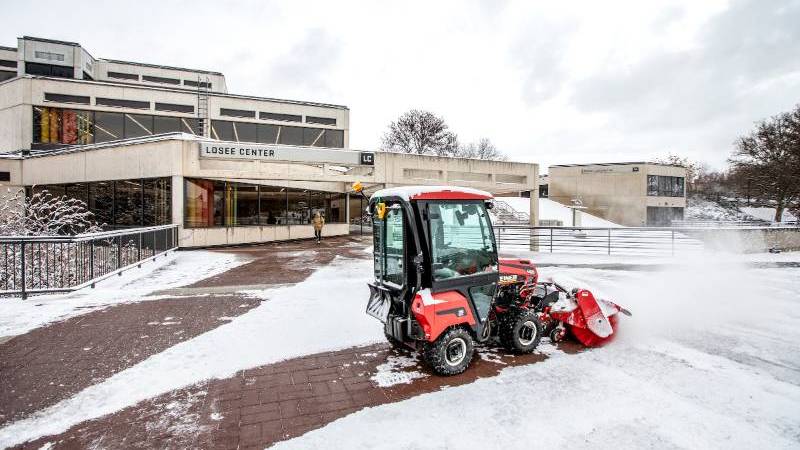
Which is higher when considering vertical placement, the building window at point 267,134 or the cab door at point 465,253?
the building window at point 267,134

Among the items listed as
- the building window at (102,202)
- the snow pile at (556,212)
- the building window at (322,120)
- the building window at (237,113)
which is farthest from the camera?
the snow pile at (556,212)

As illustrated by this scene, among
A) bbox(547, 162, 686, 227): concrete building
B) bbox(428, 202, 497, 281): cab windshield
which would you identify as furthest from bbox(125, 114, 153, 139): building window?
bbox(547, 162, 686, 227): concrete building

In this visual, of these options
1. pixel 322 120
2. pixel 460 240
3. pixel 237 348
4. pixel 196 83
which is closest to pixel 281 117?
pixel 322 120

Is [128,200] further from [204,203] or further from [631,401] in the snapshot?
[631,401]

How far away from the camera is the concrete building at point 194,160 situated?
16891mm

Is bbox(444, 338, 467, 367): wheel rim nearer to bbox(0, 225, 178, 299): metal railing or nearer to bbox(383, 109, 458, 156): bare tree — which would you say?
bbox(0, 225, 178, 299): metal railing

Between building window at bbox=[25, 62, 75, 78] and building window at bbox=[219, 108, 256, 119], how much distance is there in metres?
15.5

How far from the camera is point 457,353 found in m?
4.78

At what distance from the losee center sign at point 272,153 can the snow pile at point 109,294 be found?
484 centimetres

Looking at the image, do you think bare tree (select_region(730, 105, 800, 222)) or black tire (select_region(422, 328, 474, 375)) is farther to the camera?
bare tree (select_region(730, 105, 800, 222))

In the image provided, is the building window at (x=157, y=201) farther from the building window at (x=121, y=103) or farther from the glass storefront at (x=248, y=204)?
the building window at (x=121, y=103)

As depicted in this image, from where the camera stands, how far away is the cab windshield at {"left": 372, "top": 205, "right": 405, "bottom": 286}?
4930 mm

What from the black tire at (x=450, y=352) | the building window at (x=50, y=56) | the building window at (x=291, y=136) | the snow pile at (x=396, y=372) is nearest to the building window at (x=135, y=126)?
the building window at (x=291, y=136)

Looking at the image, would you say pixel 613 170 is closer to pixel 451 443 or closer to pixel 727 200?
pixel 727 200
